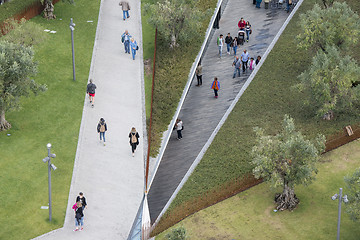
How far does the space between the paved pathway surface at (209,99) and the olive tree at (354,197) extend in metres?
8.50

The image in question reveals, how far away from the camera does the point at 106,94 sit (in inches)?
1703

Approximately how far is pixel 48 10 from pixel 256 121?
17.2 metres

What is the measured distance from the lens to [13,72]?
1480 inches

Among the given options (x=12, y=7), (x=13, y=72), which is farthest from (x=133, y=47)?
(x=13, y=72)

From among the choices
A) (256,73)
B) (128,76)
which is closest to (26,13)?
(128,76)

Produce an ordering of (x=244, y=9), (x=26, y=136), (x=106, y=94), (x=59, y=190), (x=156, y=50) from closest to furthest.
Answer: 1. (x=59, y=190)
2. (x=26, y=136)
3. (x=106, y=94)
4. (x=156, y=50)
5. (x=244, y=9)

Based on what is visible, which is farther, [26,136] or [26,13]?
[26,13]

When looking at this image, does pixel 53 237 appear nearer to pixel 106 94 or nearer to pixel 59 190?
pixel 59 190

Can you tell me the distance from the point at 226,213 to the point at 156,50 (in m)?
15.1

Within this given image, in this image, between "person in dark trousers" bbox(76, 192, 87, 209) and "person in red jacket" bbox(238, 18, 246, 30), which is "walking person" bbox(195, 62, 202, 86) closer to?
"person in red jacket" bbox(238, 18, 246, 30)

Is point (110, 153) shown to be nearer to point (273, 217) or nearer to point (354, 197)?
point (273, 217)

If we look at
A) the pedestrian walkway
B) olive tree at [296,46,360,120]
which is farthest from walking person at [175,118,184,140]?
olive tree at [296,46,360,120]

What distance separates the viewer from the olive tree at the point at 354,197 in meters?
32.2

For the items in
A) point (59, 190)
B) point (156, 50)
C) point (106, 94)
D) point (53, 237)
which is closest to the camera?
point (53, 237)
